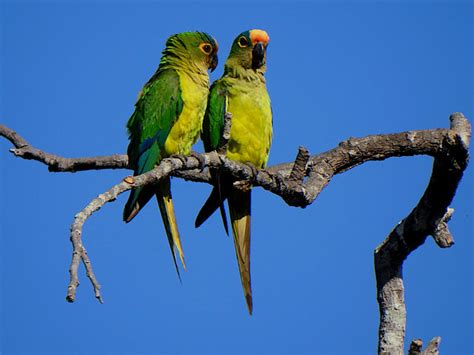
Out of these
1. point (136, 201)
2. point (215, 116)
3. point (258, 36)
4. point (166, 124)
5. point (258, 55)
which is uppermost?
point (258, 36)

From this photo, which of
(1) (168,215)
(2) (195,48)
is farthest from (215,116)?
(1) (168,215)

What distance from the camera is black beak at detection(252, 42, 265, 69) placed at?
197 inches

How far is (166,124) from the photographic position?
4.55 m

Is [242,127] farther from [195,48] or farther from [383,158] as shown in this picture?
[383,158]

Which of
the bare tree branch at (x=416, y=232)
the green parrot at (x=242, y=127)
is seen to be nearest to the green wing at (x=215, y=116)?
the green parrot at (x=242, y=127)

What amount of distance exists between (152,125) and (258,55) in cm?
107

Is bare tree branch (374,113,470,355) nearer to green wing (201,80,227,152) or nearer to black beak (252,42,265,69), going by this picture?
green wing (201,80,227,152)

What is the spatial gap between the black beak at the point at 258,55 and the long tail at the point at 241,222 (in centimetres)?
102

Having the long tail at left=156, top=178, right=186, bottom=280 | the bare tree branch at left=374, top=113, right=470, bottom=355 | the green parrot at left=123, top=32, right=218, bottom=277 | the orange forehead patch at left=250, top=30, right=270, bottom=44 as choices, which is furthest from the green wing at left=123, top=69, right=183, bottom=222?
the bare tree branch at left=374, top=113, right=470, bottom=355

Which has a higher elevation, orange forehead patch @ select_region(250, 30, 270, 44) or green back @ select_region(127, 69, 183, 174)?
orange forehead patch @ select_region(250, 30, 270, 44)

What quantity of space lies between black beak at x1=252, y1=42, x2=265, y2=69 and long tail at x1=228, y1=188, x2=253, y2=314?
40.2 inches

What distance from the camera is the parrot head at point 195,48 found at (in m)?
4.92

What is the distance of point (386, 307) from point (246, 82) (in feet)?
7.44

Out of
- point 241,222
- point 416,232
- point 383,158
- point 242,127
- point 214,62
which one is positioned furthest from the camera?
point 214,62
